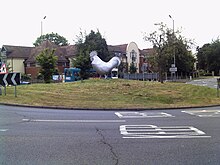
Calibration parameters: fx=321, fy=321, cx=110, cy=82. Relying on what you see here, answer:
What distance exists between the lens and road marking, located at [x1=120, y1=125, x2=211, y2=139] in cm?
889

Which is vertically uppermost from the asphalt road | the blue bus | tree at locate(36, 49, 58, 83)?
tree at locate(36, 49, 58, 83)

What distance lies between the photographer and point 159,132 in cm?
955

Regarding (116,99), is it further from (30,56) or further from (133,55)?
(133,55)

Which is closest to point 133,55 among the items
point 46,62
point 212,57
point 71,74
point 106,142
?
point 212,57

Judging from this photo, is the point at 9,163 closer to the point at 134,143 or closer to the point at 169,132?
the point at 134,143

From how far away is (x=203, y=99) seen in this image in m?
22.3

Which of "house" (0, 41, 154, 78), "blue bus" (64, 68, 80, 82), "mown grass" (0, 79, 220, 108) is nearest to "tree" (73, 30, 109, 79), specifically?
"house" (0, 41, 154, 78)

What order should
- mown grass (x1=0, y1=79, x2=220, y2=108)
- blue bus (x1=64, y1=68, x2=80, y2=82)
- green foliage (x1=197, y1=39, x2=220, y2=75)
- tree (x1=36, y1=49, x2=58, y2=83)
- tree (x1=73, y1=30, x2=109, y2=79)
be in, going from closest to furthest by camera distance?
mown grass (x1=0, y1=79, x2=220, y2=108) < tree (x1=36, y1=49, x2=58, y2=83) < blue bus (x1=64, y1=68, x2=80, y2=82) < tree (x1=73, y1=30, x2=109, y2=79) < green foliage (x1=197, y1=39, x2=220, y2=75)

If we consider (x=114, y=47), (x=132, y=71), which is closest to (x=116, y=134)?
(x=132, y=71)

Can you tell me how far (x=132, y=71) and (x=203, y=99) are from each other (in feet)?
212

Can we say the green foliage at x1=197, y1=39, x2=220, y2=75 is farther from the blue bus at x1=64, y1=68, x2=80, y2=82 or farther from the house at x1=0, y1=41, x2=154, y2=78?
the blue bus at x1=64, y1=68, x2=80, y2=82

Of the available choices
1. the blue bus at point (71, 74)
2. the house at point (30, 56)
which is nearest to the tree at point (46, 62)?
the blue bus at point (71, 74)

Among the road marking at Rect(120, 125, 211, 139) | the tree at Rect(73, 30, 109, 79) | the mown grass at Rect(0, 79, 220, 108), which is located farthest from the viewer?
the tree at Rect(73, 30, 109, 79)

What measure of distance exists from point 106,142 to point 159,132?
2223 mm
